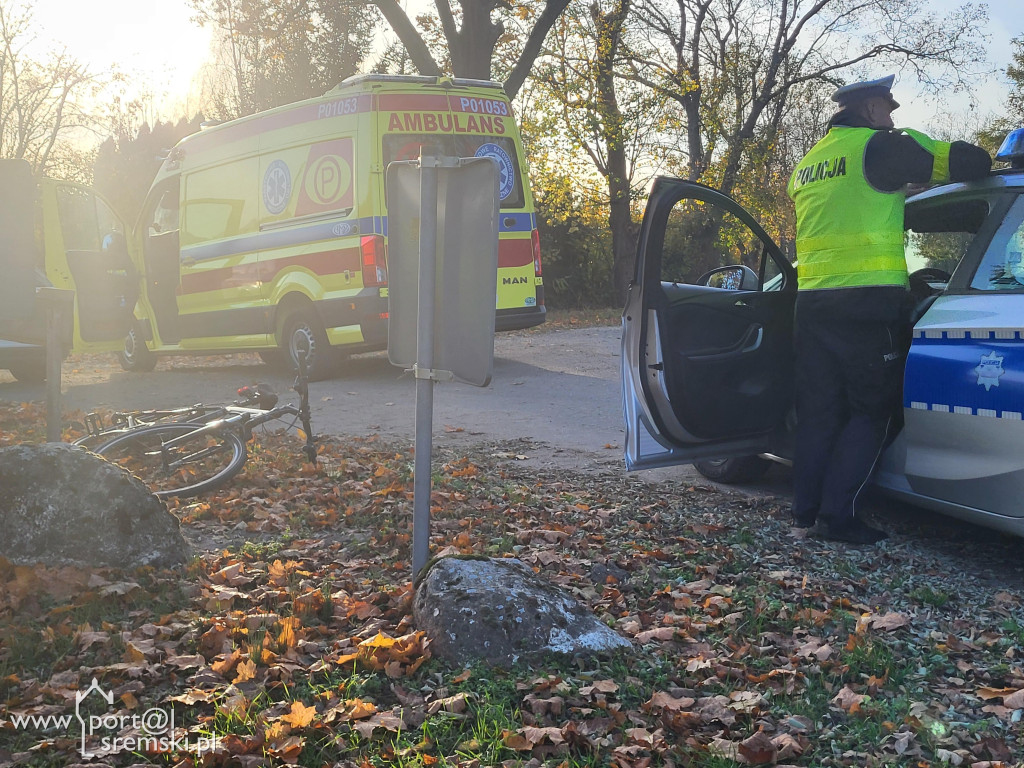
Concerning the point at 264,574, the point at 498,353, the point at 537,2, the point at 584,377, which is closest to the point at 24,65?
the point at 537,2

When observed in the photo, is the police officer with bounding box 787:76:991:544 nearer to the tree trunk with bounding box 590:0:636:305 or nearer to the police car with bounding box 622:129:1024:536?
the police car with bounding box 622:129:1024:536

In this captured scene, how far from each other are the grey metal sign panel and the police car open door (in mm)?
1441

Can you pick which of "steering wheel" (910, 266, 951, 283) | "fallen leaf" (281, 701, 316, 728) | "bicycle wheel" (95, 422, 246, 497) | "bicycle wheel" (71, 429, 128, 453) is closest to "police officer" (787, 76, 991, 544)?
"steering wheel" (910, 266, 951, 283)

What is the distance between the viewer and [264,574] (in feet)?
13.3

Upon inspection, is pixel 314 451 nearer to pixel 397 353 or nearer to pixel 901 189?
pixel 397 353

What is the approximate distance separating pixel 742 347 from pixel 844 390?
0.70 meters

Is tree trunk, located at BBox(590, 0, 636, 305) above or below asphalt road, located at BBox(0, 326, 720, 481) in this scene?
above

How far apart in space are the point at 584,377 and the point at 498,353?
3051 mm

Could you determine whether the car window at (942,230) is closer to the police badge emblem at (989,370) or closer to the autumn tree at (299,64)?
the police badge emblem at (989,370)

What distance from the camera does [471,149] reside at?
32.7ft

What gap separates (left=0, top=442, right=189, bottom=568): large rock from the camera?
395 centimetres

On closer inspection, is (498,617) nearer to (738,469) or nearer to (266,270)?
(738,469)

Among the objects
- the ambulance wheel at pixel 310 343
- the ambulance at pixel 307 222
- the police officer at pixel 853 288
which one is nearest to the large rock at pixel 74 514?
the police officer at pixel 853 288

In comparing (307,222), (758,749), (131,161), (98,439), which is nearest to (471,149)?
(307,222)
